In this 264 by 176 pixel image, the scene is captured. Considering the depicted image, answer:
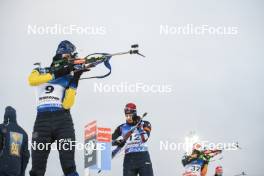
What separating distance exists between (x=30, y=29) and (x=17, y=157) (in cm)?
603

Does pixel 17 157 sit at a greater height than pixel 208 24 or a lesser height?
lesser

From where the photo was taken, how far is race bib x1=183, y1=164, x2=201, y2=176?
16.6 meters

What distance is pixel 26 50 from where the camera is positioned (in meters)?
16.5

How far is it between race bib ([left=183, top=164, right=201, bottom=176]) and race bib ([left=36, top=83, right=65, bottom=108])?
27.0 feet

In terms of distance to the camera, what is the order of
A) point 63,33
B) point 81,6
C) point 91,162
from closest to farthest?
point 91,162, point 63,33, point 81,6

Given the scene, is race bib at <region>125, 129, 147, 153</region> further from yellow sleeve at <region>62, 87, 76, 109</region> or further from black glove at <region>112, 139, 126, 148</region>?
A: yellow sleeve at <region>62, 87, 76, 109</region>

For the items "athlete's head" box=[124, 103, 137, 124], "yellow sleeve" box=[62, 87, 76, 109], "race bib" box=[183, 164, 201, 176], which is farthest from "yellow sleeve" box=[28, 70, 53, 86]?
"race bib" box=[183, 164, 201, 176]

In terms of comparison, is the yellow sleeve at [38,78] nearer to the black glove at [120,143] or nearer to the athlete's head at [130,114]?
the athlete's head at [130,114]

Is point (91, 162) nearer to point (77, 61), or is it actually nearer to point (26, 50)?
point (77, 61)

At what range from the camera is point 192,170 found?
16.7 metres

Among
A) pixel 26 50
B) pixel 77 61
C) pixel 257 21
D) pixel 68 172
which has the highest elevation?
pixel 257 21

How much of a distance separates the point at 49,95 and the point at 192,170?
8.48 metres

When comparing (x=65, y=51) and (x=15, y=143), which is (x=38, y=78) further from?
(x=15, y=143)

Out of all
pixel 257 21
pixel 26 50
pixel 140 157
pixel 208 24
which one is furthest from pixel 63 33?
pixel 257 21
